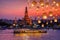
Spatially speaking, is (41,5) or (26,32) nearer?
(41,5)

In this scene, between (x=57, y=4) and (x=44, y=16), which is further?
(x=57, y=4)

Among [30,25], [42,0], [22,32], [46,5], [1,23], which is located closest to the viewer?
[42,0]

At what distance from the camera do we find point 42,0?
23.6 ft

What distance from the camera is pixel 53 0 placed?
734cm

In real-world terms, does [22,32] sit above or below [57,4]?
below

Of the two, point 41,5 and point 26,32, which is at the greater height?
point 41,5

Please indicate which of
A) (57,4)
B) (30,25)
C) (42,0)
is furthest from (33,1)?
(30,25)

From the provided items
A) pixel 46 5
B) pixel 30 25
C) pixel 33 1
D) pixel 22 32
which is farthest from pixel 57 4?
pixel 30 25

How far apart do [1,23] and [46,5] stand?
106 m

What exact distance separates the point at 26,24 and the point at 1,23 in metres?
17.5

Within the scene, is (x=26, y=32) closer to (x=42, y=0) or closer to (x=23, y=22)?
(x=23, y=22)

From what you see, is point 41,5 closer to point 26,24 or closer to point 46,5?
point 46,5

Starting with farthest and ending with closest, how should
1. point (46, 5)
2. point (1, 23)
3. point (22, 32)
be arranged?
point (1, 23) → point (22, 32) → point (46, 5)

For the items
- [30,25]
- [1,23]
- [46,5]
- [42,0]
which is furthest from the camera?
[1,23]
